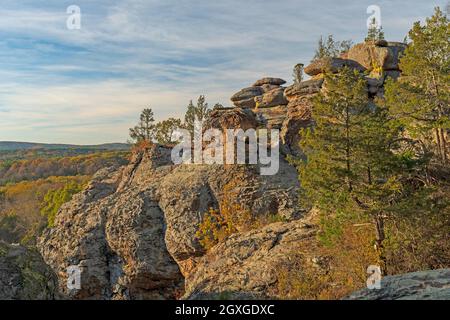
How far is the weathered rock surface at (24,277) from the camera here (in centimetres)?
702

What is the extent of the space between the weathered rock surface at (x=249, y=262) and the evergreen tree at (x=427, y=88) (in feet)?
21.2

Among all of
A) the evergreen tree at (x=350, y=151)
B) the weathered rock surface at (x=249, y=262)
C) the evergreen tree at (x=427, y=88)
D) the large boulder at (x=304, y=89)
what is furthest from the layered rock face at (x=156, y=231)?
the large boulder at (x=304, y=89)

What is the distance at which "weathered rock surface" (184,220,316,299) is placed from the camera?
31.1 feet

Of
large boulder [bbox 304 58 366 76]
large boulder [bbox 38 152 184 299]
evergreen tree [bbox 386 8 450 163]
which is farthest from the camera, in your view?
large boulder [bbox 304 58 366 76]

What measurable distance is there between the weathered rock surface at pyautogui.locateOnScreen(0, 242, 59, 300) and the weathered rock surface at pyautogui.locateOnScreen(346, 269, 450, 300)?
5.27 meters

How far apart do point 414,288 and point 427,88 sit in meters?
12.1

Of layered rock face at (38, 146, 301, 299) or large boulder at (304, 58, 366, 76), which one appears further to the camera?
large boulder at (304, 58, 366, 76)

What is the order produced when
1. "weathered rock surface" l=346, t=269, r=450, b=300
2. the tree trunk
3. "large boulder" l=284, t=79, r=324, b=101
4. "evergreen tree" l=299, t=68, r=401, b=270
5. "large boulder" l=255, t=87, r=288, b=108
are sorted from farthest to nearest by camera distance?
"large boulder" l=255, t=87, r=288, b=108 → "large boulder" l=284, t=79, r=324, b=101 → the tree trunk → "evergreen tree" l=299, t=68, r=401, b=270 → "weathered rock surface" l=346, t=269, r=450, b=300

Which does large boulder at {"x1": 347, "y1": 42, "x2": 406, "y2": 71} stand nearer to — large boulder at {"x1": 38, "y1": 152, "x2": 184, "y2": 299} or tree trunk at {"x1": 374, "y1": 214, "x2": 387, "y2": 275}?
large boulder at {"x1": 38, "y1": 152, "x2": 184, "y2": 299}

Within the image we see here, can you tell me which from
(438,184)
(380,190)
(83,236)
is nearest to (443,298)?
→ (380,190)

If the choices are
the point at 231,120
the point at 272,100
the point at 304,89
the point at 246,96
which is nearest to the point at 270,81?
the point at 246,96

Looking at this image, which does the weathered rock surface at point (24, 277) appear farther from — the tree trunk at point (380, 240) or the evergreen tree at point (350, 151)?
the tree trunk at point (380, 240)

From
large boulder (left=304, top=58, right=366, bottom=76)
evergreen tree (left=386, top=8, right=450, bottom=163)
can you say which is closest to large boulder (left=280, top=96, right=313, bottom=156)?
evergreen tree (left=386, top=8, right=450, bottom=163)

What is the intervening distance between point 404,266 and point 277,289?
9.41ft
